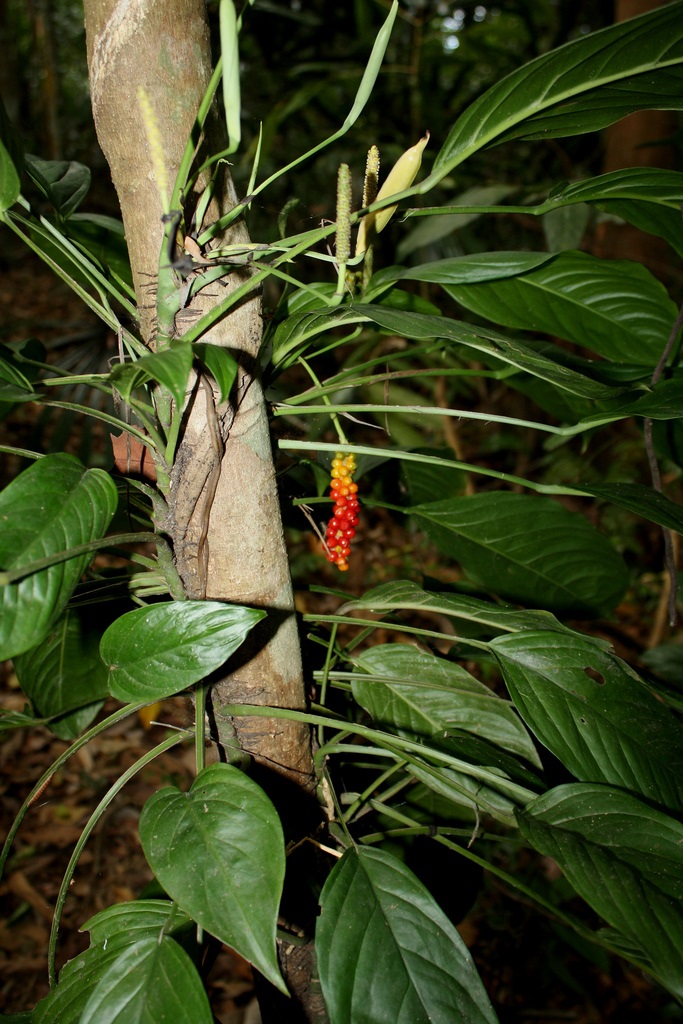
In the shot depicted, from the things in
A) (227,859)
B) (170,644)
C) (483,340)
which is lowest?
(227,859)

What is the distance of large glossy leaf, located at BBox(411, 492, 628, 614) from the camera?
0.80 meters

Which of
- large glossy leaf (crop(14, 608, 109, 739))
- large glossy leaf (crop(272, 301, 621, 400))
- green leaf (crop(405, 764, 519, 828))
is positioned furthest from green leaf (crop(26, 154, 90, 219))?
green leaf (crop(405, 764, 519, 828))

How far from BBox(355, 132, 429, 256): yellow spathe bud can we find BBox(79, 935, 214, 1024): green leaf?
531 mm

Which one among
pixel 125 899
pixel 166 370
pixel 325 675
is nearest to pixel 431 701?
pixel 325 675

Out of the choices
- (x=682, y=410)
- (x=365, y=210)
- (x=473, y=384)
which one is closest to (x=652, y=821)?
(x=682, y=410)

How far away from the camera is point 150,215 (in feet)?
1.61

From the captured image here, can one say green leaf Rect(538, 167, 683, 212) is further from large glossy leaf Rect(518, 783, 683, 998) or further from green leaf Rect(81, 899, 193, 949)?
green leaf Rect(81, 899, 193, 949)

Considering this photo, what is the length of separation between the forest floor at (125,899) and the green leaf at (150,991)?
0.80 m

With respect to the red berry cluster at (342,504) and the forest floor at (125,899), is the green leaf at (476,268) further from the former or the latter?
the forest floor at (125,899)

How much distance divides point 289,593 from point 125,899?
1.49m

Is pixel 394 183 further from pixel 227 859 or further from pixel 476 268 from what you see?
pixel 227 859

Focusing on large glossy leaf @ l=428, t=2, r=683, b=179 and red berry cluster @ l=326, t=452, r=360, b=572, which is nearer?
large glossy leaf @ l=428, t=2, r=683, b=179

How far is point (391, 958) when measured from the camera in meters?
0.49

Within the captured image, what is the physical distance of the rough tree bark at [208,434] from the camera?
0.47m
